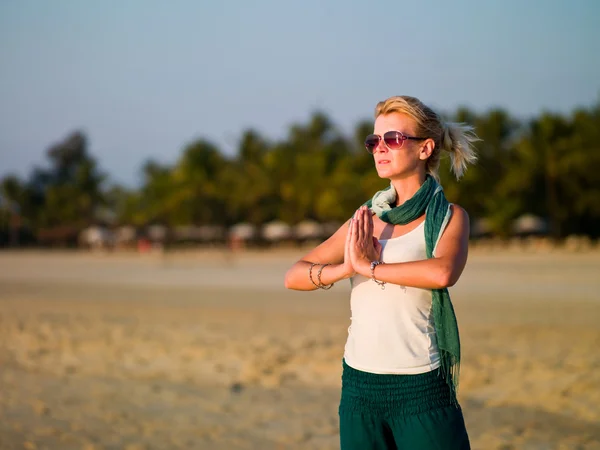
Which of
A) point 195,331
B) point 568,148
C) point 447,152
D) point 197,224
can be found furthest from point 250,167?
point 447,152

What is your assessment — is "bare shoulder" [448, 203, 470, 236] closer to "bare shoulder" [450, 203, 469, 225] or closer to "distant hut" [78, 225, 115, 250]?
"bare shoulder" [450, 203, 469, 225]

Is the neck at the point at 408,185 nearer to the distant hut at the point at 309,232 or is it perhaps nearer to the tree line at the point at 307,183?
the tree line at the point at 307,183

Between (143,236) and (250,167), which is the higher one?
(250,167)

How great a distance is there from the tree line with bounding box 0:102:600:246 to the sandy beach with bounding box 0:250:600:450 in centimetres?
1966

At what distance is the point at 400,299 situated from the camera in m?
2.28

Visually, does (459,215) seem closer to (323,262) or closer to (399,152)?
(399,152)

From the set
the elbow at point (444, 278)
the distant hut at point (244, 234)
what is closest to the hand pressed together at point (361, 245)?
the elbow at point (444, 278)

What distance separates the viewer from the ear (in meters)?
2.39

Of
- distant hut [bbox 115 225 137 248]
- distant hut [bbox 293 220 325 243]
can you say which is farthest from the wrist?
distant hut [bbox 115 225 137 248]

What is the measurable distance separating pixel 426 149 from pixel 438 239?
0.32m

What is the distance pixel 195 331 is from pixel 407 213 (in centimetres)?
949

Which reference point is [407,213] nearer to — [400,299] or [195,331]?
[400,299]

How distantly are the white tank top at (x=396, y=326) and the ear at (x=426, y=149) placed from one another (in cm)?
24

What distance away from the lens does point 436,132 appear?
2.39 m
